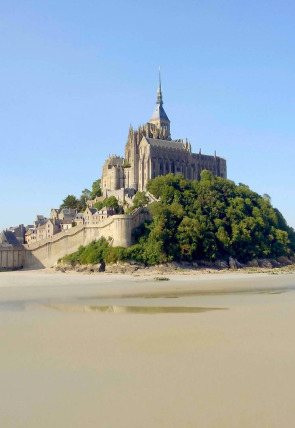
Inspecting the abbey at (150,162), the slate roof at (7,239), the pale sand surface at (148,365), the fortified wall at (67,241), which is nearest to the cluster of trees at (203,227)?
the fortified wall at (67,241)

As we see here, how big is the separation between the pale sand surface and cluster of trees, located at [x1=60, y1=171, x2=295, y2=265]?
91.9 ft

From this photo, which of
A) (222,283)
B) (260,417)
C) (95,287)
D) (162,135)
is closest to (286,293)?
(222,283)

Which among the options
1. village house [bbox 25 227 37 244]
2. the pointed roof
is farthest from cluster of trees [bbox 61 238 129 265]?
the pointed roof

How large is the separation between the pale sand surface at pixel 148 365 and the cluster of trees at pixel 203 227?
2801cm

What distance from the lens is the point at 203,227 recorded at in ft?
204

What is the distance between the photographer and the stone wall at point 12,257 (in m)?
63.6

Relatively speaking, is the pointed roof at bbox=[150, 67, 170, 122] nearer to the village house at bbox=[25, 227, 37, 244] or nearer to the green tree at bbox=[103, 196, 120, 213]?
the green tree at bbox=[103, 196, 120, 213]

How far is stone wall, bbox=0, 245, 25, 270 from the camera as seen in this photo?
209ft

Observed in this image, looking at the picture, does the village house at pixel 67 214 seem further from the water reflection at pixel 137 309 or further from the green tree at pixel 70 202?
the water reflection at pixel 137 309

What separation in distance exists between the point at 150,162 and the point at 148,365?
254 ft

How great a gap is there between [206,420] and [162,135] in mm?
96507

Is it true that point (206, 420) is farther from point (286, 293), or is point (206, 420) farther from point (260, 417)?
point (286, 293)

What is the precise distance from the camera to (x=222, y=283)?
46.7m

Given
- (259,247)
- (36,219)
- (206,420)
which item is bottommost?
(206,420)
